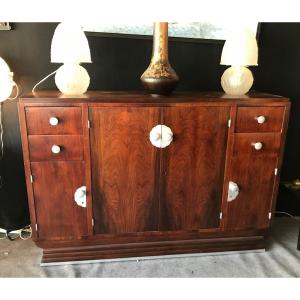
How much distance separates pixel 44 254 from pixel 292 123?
172cm

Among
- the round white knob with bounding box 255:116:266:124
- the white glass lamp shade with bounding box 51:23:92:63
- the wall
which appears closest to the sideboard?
the round white knob with bounding box 255:116:266:124

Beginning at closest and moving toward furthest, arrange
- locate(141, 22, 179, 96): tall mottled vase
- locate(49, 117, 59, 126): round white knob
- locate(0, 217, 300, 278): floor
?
locate(49, 117, 59, 126): round white knob < locate(141, 22, 179, 96): tall mottled vase < locate(0, 217, 300, 278): floor

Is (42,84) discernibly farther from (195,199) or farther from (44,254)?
(195,199)

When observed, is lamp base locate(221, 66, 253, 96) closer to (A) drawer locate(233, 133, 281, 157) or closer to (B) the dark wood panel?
(A) drawer locate(233, 133, 281, 157)

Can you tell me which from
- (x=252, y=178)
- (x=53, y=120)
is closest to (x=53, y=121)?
(x=53, y=120)

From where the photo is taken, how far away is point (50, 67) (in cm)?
151

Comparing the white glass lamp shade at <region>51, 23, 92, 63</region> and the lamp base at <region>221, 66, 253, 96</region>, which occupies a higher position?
the white glass lamp shade at <region>51, 23, 92, 63</region>

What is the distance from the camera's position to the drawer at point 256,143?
1.30 m

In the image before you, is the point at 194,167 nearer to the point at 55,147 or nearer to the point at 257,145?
the point at 257,145

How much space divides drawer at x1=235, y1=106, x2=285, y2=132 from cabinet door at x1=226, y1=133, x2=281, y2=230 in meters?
0.03

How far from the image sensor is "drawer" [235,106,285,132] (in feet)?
4.15

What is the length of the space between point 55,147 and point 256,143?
94cm

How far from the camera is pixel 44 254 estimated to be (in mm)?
1422

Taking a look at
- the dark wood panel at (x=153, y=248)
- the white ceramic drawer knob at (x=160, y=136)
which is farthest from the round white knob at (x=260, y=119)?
the dark wood panel at (x=153, y=248)
